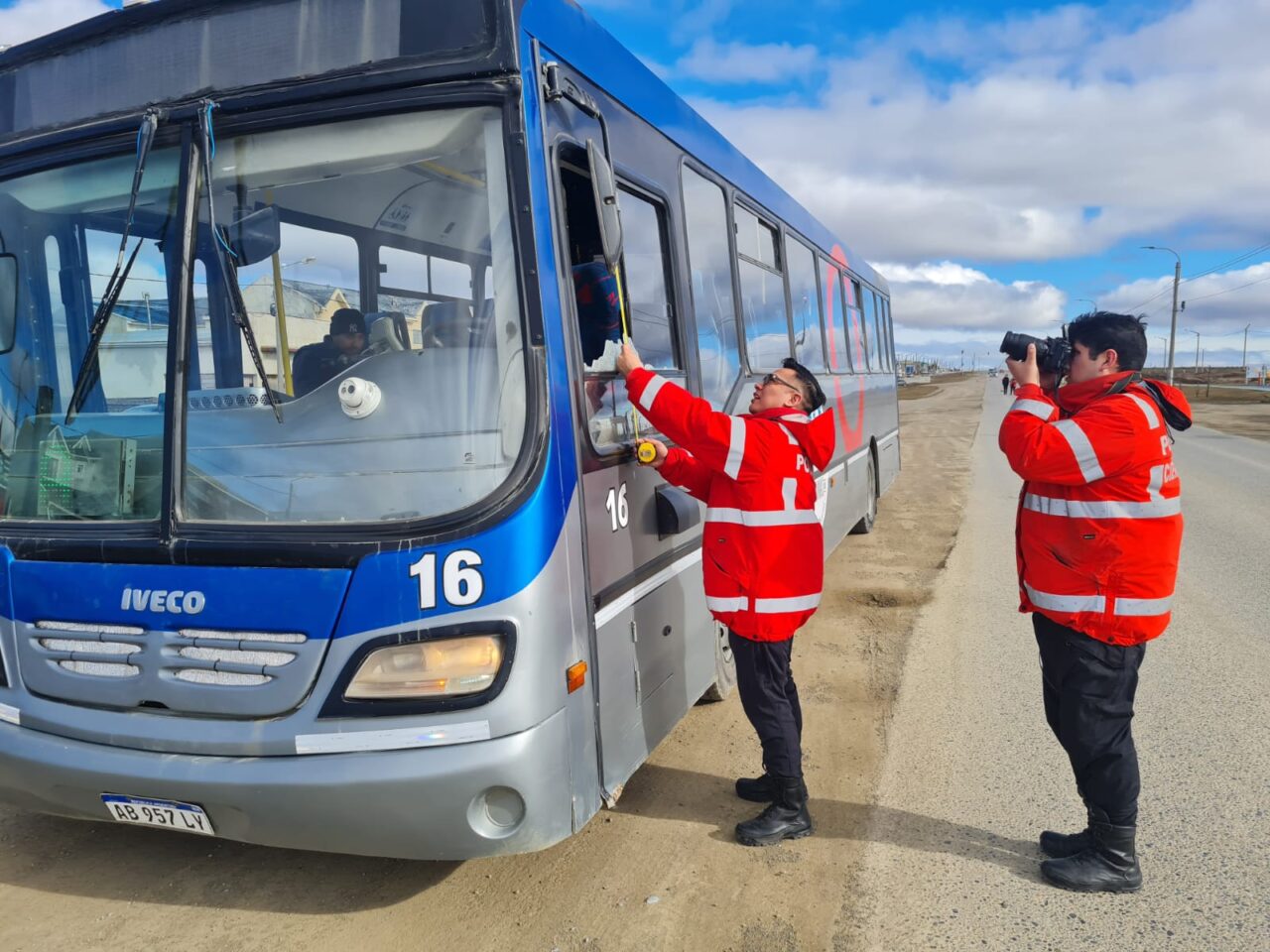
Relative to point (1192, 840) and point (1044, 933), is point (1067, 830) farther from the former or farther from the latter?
point (1044, 933)

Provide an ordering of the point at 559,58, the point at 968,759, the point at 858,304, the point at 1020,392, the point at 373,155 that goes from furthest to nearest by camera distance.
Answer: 1. the point at 858,304
2. the point at 968,759
3. the point at 1020,392
4. the point at 559,58
5. the point at 373,155

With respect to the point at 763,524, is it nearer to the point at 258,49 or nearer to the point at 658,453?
the point at 658,453

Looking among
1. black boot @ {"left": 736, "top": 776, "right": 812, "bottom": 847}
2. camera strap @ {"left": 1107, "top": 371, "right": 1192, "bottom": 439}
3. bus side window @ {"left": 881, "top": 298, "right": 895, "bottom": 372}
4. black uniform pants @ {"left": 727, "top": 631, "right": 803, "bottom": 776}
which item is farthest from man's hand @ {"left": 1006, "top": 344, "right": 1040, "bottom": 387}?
bus side window @ {"left": 881, "top": 298, "right": 895, "bottom": 372}

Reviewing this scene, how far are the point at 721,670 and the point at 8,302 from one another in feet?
11.2

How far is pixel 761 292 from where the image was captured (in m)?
5.41

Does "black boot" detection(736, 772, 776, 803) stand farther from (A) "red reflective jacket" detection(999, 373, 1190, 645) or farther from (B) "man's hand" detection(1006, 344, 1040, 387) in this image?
(B) "man's hand" detection(1006, 344, 1040, 387)

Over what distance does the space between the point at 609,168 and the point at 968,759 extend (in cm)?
304

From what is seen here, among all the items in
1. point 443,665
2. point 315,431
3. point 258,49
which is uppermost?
point 258,49

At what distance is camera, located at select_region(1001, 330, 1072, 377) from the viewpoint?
319 centimetres

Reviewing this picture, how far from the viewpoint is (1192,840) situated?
11.2 ft

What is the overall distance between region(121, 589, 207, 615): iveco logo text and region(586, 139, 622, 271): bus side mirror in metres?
1.57

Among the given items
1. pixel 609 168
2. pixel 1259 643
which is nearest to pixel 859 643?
pixel 1259 643

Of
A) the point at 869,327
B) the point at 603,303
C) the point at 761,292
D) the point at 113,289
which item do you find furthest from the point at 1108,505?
the point at 869,327

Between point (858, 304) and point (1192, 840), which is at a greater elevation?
point (858, 304)
